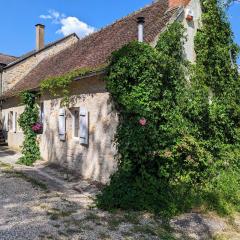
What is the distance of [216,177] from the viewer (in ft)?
33.3

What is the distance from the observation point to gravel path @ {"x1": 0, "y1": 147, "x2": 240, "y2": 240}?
6.67 meters

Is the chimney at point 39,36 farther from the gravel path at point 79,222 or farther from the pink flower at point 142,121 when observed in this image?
the pink flower at point 142,121

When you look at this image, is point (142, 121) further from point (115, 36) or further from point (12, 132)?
point (12, 132)

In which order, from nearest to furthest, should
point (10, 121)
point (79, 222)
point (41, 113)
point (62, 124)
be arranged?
point (79, 222)
point (62, 124)
point (41, 113)
point (10, 121)

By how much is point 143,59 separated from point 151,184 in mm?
3063

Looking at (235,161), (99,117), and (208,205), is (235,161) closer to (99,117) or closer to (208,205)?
(208,205)

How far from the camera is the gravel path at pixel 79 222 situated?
6.67 m

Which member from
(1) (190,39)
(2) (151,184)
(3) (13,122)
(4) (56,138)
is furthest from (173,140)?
(3) (13,122)

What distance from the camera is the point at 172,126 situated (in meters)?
9.70

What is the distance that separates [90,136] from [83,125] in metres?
0.47

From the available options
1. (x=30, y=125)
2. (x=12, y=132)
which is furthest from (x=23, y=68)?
(x=30, y=125)

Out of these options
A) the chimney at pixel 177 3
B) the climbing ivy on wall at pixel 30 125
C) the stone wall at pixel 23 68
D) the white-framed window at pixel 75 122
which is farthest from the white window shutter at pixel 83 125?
the stone wall at pixel 23 68

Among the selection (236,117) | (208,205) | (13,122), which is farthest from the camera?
(13,122)

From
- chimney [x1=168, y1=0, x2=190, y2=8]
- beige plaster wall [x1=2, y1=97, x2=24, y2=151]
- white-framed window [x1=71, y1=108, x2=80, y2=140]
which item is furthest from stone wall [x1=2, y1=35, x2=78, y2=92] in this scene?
chimney [x1=168, y1=0, x2=190, y2=8]
